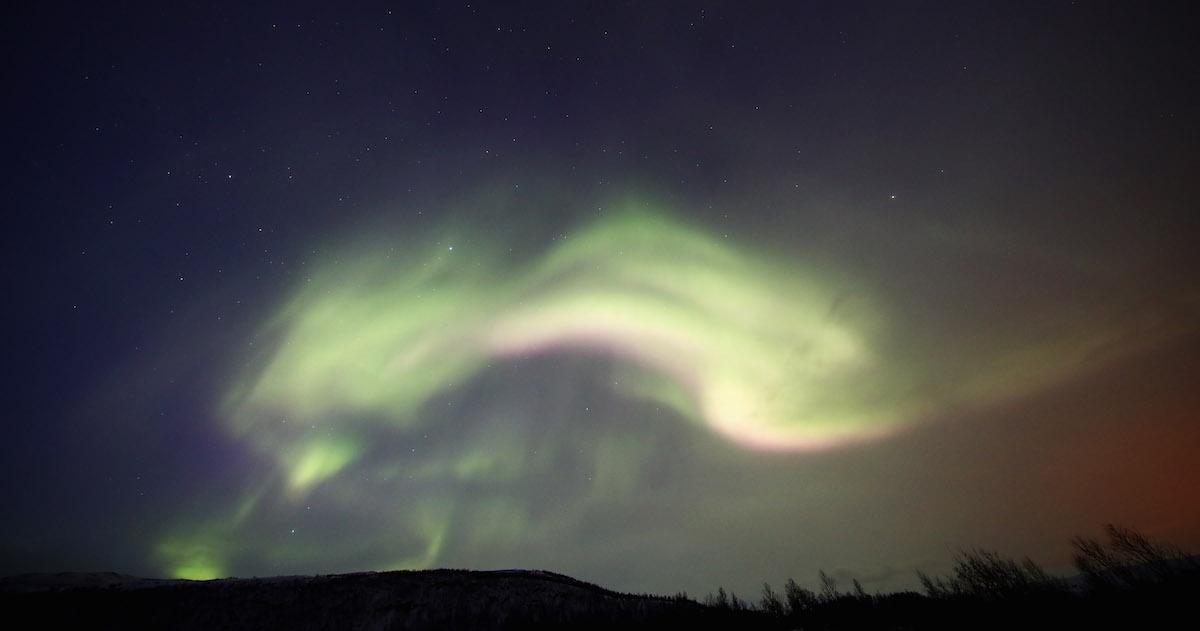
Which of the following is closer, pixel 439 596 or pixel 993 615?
pixel 993 615

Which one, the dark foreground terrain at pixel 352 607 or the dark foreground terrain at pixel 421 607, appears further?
the dark foreground terrain at pixel 352 607

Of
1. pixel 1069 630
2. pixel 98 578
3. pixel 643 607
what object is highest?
pixel 98 578

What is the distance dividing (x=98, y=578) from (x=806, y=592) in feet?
473

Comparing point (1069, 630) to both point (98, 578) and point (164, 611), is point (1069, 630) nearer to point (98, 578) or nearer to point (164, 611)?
point (164, 611)

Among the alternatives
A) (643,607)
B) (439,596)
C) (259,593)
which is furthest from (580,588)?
(259,593)

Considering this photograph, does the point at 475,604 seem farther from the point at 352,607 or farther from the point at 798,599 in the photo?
the point at 798,599

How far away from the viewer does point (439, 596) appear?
2359 inches

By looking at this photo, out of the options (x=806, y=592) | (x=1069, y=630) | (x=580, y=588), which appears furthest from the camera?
(x=806, y=592)

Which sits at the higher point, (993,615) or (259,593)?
(259,593)

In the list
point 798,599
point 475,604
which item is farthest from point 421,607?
point 798,599

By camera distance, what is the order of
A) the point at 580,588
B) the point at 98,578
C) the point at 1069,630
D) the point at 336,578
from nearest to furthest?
the point at 1069,630, the point at 336,578, the point at 580,588, the point at 98,578

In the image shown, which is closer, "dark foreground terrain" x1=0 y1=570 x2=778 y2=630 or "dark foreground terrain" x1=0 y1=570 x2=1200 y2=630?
"dark foreground terrain" x1=0 y1=570 x2=1200 y2=630

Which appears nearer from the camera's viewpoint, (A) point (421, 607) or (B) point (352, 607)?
(B) point (352, 607)

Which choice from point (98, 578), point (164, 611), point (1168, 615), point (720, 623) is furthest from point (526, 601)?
point (98, 578)
